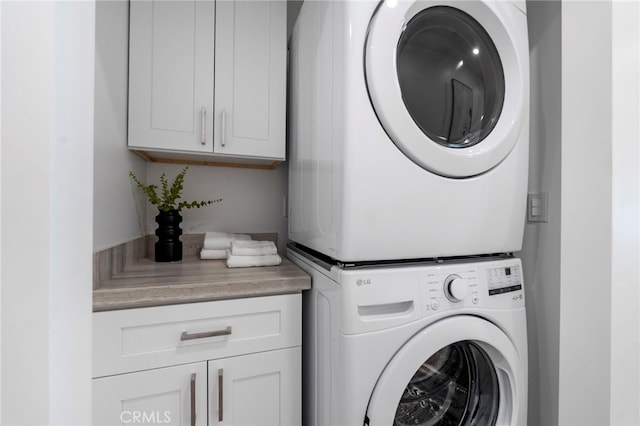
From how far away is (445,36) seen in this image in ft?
3.07

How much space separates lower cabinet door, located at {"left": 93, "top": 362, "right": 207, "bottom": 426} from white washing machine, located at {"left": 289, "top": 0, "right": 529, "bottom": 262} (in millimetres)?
571

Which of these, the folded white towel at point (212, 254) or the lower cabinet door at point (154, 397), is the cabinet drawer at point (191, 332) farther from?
the folded white towel at point (212, 254)

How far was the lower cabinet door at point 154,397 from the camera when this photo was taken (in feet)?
2.59

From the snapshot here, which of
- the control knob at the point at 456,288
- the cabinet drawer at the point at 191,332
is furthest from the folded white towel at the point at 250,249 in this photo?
the control knob at the point at 456,288

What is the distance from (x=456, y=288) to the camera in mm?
827

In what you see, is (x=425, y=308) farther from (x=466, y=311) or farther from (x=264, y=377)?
(x=264, y=377)

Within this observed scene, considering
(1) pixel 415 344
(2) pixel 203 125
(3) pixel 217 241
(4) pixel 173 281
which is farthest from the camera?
(3) pixel 217 241

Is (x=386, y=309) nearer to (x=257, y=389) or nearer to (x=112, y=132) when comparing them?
(x=257, y=389)

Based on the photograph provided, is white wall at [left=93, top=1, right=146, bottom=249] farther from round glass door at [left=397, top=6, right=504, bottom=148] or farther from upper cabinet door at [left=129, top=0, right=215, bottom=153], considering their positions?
round glass door at [left=397, top=6, right=504, bottom=148]

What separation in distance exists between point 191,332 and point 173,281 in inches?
6.7
